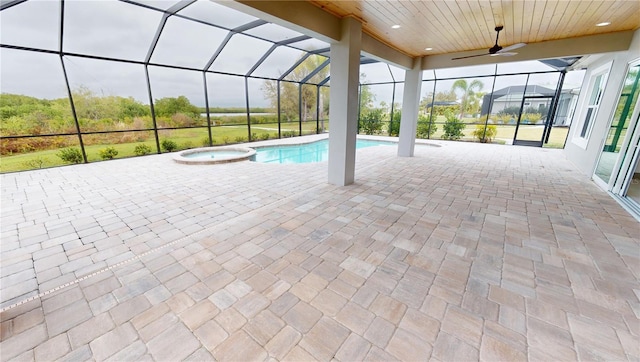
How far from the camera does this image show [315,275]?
1998 mm

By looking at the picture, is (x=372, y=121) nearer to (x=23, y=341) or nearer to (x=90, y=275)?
(x=90, y=275)

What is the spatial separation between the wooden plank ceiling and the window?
1.88m

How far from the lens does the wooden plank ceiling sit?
3311 millimetres

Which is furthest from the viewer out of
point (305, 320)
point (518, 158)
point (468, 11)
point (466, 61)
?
point (518, 158)

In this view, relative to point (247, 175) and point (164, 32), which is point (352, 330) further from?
point (164, 32)

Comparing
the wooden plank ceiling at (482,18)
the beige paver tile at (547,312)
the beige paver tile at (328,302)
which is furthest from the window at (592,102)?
the beige paver tile at (328,302)

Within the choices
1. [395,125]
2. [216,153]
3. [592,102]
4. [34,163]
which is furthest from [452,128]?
[34,163]

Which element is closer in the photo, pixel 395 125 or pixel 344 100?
pixel 344 100

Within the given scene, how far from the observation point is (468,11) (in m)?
3.51

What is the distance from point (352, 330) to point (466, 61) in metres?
6.73

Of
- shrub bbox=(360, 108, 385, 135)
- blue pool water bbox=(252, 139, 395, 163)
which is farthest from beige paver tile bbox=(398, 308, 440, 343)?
shrub bbox=(360, 108, 385, 135)

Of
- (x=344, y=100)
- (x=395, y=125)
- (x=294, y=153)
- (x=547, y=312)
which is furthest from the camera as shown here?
(x=395, y=125)

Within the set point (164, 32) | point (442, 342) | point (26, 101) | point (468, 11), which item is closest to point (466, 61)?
point (468, 11)

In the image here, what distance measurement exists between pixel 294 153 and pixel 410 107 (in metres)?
4.11
